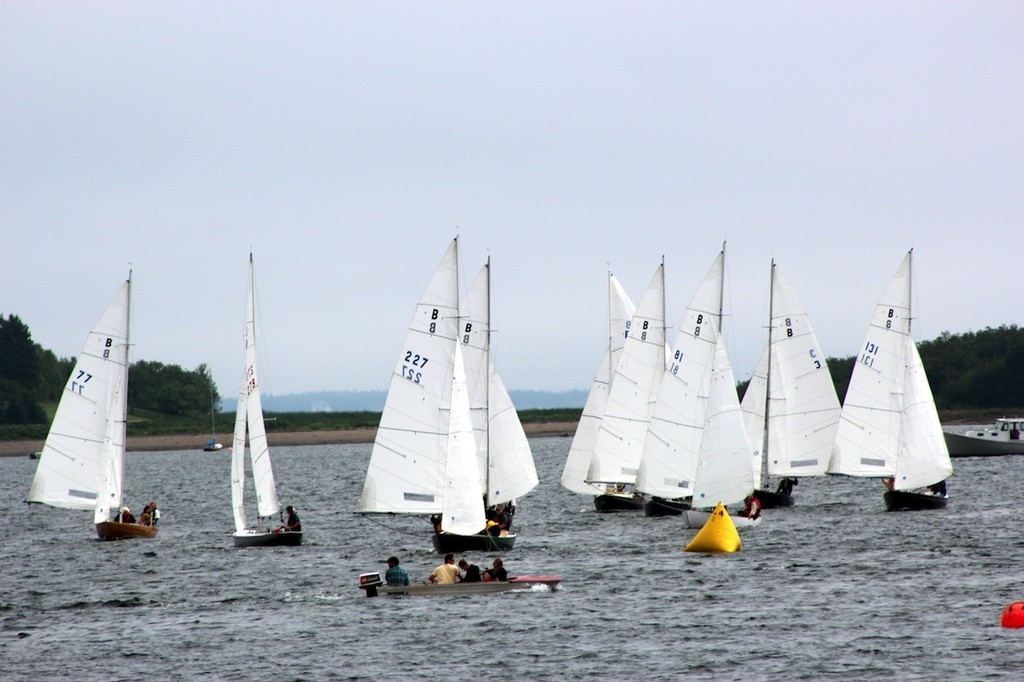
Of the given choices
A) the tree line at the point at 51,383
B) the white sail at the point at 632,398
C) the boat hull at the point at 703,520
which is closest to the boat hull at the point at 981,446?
the white sail at the point at 632,398

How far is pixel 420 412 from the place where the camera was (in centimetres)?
4378

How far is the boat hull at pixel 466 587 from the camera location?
38188 millimetres

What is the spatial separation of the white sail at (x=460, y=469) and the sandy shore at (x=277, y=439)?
11615 centimetres

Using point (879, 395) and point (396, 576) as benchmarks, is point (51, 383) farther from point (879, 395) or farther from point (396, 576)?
point (396, 576)

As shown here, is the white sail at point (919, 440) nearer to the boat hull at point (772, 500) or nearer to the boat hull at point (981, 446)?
the boat hull at point (772, 500)

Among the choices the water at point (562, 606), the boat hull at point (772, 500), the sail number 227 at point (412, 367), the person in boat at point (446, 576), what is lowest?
the water at point (562, 606)

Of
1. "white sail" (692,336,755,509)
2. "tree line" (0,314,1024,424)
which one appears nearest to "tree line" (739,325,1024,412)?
"tree line" (0,314,1024,424)

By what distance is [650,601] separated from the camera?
37.7 meters

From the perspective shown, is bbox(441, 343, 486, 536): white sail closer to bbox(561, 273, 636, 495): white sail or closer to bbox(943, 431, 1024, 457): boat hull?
bbox(561, 273, 636, 495): white sail

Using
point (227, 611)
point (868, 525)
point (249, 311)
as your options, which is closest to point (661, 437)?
point (868, 525)

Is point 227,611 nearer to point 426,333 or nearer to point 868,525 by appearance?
point 426,333

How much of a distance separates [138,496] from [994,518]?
5320 centimetres

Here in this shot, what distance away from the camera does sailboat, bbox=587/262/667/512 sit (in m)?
60.3

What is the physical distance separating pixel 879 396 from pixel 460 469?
2506 centimetres
